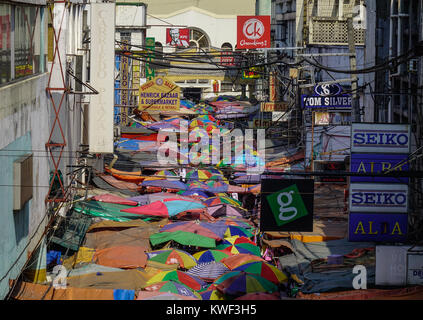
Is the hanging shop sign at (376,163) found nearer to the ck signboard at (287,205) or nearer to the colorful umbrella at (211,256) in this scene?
the ck signboard at (287,205)

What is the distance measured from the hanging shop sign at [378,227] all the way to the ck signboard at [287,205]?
3.60 ft

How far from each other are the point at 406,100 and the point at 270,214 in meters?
6.18

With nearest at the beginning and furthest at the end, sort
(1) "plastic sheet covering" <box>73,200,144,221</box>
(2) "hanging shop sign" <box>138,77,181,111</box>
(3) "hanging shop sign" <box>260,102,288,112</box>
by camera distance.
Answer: (1) "plastic sheet covering" <box>73,200,144,221</box> → (3) "hanging shop sign" <box>260,102,288,112</box> → (2) "hanging shop sign" <box>138,77,181,111</box>

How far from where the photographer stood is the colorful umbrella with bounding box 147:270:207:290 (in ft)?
53.1

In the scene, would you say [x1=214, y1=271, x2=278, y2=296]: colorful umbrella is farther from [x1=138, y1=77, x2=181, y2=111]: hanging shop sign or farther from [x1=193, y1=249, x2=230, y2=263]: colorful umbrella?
[x1=138, y1=77, x2=181, y2=111]: hanging shop sign

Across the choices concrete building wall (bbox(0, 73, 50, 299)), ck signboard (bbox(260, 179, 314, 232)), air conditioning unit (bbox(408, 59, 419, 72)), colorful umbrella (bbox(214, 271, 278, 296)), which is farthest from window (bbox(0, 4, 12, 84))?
air conditioning unit (bbox(408, 59, 419, 72))

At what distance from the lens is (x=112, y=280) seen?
52.3ft

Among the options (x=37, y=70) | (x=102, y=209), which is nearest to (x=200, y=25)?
(x=102, y=209)

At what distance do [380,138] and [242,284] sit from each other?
4546 millimetres

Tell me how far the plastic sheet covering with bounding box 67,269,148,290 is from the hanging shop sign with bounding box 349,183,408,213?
5.04 meters

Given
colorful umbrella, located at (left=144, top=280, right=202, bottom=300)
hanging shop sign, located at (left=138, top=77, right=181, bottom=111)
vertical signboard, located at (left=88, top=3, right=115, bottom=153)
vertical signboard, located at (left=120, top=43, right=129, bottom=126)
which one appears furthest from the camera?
vertical signboard, located at (left=120, top=43, right=129, bottom=126)

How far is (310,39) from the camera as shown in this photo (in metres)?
39.3

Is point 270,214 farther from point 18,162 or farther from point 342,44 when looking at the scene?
point 342,44

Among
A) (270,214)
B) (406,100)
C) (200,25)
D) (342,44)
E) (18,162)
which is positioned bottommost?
(270,214)
